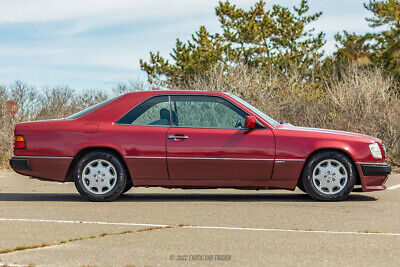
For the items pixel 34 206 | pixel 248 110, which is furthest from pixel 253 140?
pixel 34 206

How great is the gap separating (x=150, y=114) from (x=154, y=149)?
60cm

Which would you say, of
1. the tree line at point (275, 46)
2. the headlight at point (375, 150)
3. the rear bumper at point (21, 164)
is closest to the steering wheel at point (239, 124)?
the headlight at point (375, 150)

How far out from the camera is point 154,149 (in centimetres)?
979

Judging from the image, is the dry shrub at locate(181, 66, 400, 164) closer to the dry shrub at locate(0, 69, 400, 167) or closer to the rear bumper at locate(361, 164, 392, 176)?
the dry shrub at locate(0, 69, 400, 167)

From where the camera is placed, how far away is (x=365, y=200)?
10227mm

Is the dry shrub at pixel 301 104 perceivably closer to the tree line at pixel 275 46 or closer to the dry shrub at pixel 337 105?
the dry shrub at pixel 337 105

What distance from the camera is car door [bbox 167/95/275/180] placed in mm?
9727

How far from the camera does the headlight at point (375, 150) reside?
9.92 metres

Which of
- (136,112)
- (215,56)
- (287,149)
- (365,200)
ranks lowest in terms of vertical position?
(365,200)

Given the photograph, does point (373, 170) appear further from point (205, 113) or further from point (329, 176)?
point (205, 113)

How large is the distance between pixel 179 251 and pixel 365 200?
16.1ft

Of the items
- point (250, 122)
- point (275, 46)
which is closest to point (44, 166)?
point (250, 122)

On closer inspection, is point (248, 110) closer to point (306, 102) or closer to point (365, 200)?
point (365, 200)

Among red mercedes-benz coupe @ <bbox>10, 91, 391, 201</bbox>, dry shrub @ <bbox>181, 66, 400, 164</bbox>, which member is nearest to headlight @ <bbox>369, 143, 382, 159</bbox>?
red mercedes-benz coupe @ <bbox>10, 91, 391, 201</bbox>
